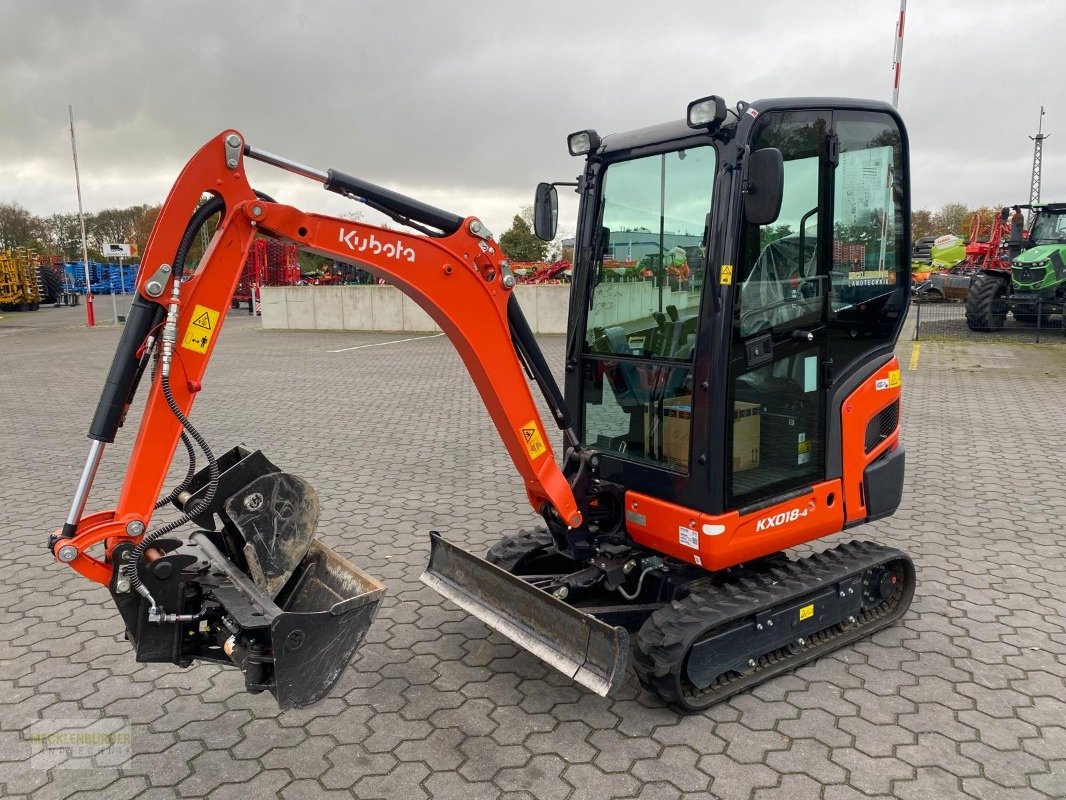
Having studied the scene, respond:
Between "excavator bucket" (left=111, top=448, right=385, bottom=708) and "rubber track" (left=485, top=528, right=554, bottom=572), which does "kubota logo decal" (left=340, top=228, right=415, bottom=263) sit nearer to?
"excavator bucket" (left=111, top=448, right=385, bottom=708)

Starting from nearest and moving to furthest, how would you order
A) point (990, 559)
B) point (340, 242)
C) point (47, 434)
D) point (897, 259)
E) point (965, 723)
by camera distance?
point (340, 242), point (965, 723), point (897, 259), point (990, 559), point (47, 434)

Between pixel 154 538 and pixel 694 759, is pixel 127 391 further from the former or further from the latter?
pixel 694 759

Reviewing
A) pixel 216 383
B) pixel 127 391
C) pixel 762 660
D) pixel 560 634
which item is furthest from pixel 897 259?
pixel 216 383

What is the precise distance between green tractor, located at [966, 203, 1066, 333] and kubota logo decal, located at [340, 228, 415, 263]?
60.6 ft

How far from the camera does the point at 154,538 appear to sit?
3.02m

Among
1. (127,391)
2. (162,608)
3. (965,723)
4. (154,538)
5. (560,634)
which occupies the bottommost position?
(965,723)

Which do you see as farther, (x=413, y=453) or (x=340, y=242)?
(x=413, y=453)

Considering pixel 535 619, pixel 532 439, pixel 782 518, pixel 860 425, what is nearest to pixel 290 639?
pixel 535 619

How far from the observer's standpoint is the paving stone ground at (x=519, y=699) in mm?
3252

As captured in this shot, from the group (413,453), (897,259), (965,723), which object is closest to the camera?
(965,723)

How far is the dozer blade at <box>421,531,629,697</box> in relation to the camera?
334 cm

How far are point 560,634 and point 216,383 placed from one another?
11.6 metres

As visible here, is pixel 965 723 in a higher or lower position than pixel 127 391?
lower

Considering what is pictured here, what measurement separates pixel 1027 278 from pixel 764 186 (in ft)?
59.3
